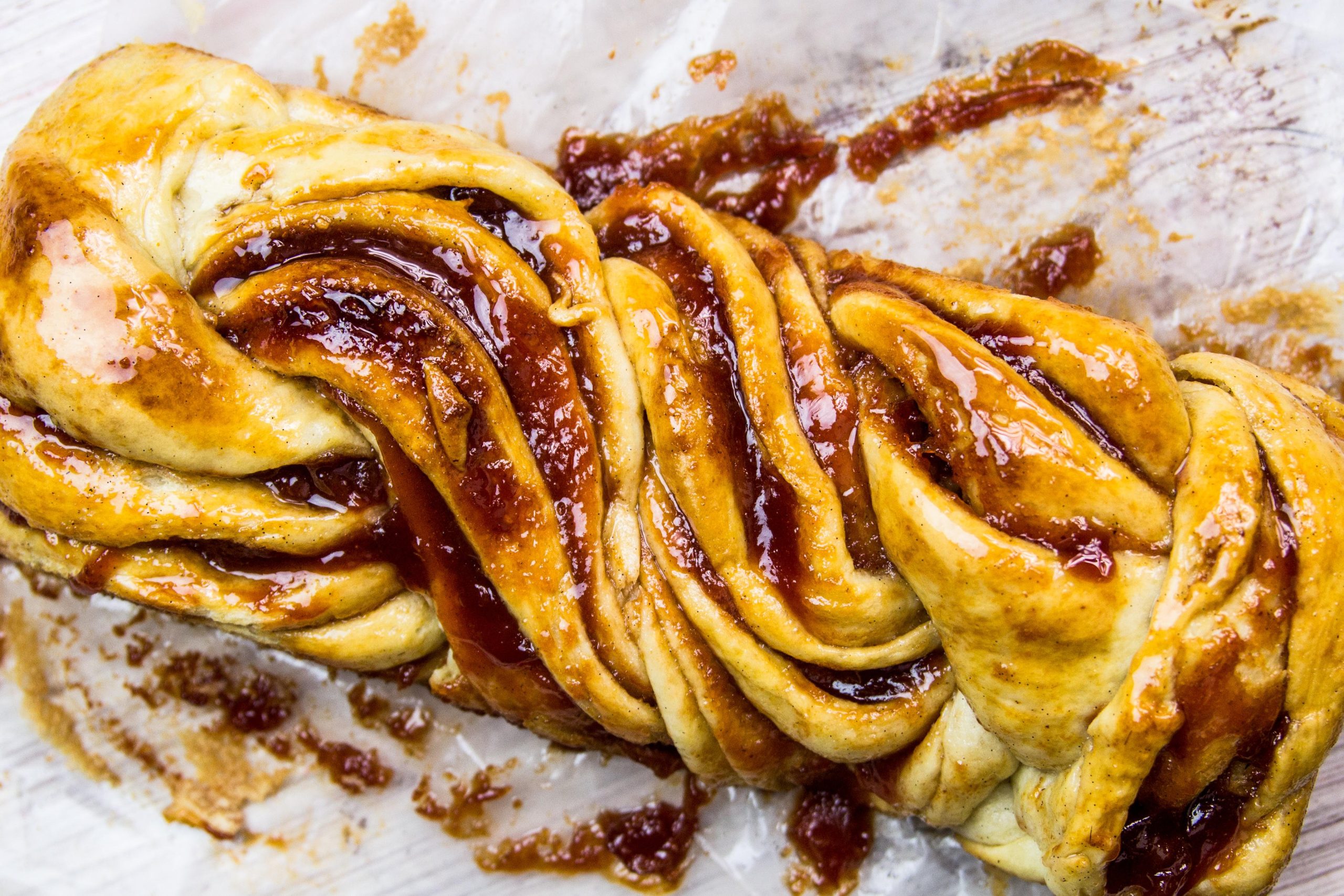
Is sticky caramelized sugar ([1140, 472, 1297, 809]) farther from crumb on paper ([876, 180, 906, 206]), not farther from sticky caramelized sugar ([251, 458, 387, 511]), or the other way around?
sticky caramelized sugar ([251, 458, 387, 511])

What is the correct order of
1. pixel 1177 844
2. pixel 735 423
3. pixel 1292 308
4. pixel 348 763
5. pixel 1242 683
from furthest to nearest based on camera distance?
pixel 348 763
pixel 1292 308
pixel 735 423
pixel 1177 844
pixel 1242 683

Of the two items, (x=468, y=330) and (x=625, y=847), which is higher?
(x=468, y=330)

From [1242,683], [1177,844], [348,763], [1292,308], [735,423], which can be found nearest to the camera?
[1242,683]

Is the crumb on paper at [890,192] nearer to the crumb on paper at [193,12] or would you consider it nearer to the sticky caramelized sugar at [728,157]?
the sticky caramelized sugar at [728,157]

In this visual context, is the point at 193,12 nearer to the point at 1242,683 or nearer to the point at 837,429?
the point at 837,429

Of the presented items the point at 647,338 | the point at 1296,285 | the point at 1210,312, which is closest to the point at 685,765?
the point at 647,338

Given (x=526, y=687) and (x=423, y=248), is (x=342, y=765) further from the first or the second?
(x=423, y=248)

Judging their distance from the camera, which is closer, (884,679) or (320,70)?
(884,679)

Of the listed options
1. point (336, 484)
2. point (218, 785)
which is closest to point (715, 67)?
point (336, 484)
